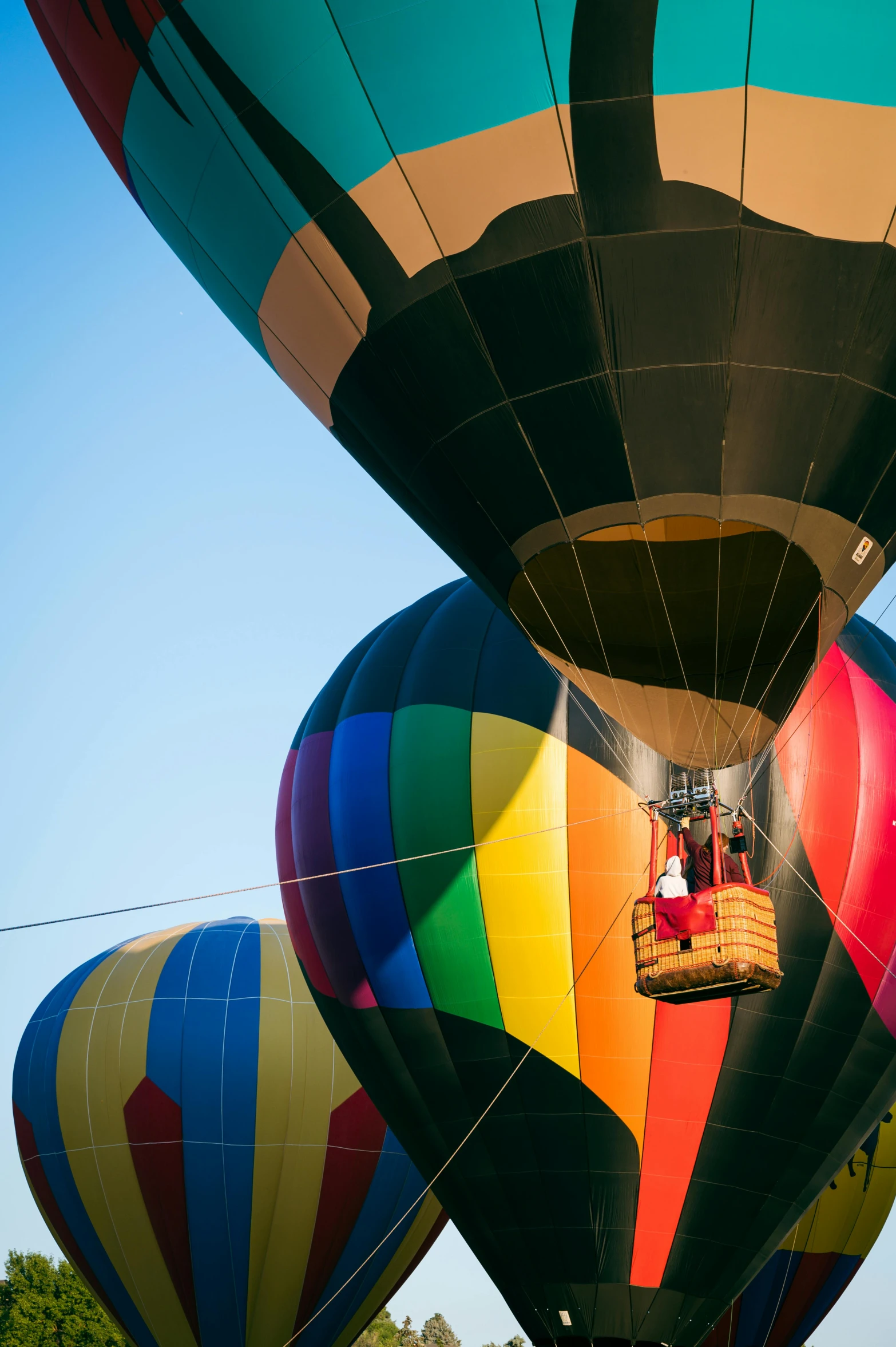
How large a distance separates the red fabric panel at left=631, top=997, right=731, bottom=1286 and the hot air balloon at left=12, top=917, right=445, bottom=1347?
5581 millimetres

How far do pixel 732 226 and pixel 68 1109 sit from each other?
10.9 m

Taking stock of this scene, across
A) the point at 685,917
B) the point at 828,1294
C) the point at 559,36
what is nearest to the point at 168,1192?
the point at 828,1294

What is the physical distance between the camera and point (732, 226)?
4926 mm

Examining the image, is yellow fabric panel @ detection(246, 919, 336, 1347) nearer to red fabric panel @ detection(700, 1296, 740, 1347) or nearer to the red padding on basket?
red fabric panel @ detection(700, 1296, 740, 1347)

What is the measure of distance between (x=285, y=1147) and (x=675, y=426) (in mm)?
9416

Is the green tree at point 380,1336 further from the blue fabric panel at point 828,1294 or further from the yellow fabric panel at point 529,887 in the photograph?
the yellow fabric panel at point 529,887

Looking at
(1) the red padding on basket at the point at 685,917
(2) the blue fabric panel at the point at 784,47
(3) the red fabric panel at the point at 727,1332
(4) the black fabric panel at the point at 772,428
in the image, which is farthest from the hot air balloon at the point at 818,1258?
(2) the blue fabric panel at the point at 784,47

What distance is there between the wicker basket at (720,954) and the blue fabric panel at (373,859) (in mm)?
3206

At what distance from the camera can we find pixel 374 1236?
12914 mm

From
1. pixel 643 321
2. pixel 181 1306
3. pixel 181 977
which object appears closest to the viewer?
pixel 643 321

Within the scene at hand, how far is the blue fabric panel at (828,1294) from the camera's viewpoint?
10953 millimetres

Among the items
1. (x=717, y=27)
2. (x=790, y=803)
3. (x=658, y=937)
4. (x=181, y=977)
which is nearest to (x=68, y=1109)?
(x=181, y=977)

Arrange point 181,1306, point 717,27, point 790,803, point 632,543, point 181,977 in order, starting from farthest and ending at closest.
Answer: point 181,977
point 181,1306
point 790,803
point 632,543
point 717,27

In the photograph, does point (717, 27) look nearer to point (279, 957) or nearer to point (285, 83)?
point (285, 83)
